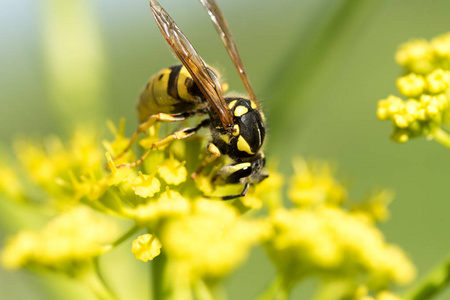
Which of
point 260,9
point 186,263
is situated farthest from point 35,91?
point 186,263

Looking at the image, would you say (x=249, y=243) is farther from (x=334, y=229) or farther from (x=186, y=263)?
(x=334, y=229)

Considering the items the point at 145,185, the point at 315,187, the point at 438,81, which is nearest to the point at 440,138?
the point at 438,81

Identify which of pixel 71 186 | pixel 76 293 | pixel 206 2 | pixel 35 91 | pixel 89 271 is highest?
pixel 206 2

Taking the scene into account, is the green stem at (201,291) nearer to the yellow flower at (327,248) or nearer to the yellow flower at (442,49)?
the yellow flower at (327,248)

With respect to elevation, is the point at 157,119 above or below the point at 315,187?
above

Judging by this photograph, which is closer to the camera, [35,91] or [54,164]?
[54,164]

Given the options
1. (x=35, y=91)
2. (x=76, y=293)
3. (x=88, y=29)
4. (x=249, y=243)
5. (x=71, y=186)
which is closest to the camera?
(x=249, y=243)

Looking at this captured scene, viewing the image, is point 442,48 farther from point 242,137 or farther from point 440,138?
point 242,137
